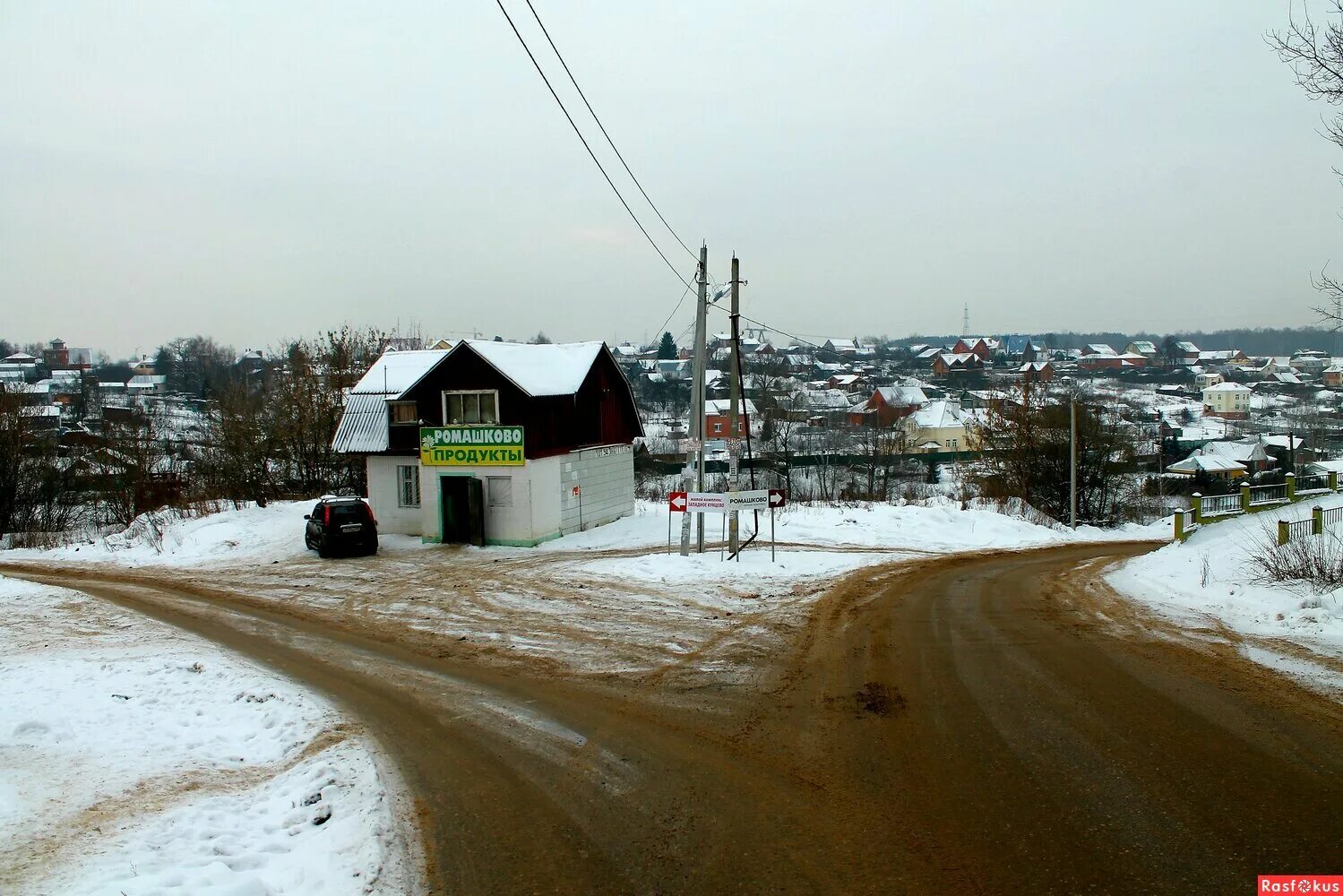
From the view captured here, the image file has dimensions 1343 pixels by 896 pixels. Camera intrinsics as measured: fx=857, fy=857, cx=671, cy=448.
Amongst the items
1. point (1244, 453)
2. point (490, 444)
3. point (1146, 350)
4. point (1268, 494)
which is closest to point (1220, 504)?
point (1268, 494)

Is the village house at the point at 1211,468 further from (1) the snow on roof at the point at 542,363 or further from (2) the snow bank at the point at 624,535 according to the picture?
(1) the snow on roof at the point at 542,363

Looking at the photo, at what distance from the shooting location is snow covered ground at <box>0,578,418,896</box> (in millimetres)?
5469

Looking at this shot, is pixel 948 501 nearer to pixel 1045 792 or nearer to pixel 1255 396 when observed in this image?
pixel 1045 792

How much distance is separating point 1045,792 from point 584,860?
3456 mm

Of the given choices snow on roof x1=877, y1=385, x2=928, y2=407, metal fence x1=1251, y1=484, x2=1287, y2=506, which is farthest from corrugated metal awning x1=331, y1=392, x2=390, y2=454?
snow on roof x1=877, y1=385, x2=928, y2=407

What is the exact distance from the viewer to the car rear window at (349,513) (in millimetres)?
25594

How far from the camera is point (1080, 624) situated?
1285cm

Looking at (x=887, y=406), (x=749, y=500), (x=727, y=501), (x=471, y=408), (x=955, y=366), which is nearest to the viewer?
(x=749, y=500)

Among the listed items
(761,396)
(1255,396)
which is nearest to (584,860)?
(761,396)

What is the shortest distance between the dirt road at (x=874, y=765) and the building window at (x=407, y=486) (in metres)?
17.7

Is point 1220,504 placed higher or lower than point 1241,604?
lower

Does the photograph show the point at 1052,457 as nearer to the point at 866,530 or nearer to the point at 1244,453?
the point at 866,530

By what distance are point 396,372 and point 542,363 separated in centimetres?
656

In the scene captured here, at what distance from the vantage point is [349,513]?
2577cm
